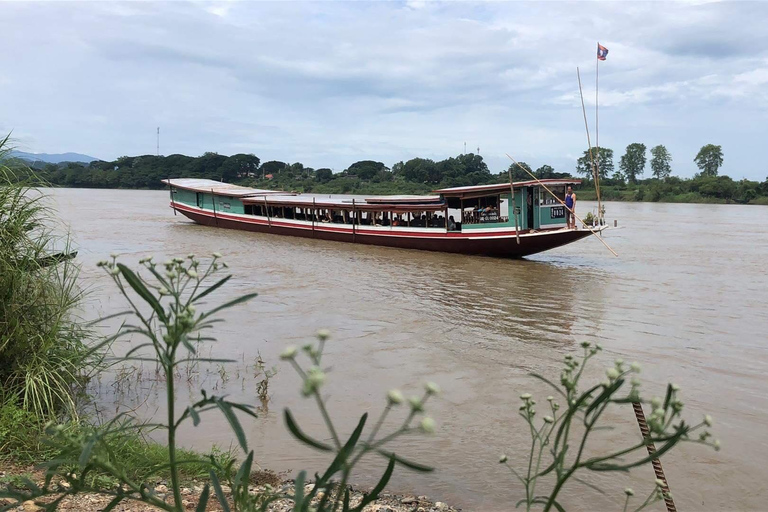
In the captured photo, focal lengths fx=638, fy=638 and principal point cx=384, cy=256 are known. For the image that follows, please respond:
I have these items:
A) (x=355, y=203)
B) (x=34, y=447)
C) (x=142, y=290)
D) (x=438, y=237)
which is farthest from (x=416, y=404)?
(x=355, y=203)

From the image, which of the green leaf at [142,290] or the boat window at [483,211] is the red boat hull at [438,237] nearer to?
the boat window at [483,211]

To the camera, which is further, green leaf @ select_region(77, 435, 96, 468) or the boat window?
the boat window

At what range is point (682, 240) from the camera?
2789cm

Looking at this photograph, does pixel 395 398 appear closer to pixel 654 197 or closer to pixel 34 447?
pixel 34 447

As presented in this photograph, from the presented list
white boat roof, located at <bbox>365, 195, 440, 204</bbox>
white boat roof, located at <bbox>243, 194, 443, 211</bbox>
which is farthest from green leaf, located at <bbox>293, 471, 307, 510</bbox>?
white boat roof, located at <bbox>365, 195, 440, 204</bbox>

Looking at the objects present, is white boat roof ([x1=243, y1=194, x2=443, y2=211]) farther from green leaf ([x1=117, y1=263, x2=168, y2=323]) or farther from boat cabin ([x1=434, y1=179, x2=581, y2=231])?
green leaf ([x1=117, y1=263, x2=168, y2=323])

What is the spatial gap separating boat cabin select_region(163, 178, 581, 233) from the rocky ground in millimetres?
15309

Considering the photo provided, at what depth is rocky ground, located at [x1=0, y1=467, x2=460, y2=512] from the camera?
12.6 ft

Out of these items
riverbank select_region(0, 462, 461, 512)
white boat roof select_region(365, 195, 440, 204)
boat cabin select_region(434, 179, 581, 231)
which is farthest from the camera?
white boat roof select_region(365, 195, 440, 204)

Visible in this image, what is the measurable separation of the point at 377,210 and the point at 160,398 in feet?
58.3

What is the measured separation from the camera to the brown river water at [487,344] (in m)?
5.83

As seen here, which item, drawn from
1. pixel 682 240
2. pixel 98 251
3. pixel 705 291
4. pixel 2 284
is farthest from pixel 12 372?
pixel 682 240

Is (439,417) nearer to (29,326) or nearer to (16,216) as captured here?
(29,326)

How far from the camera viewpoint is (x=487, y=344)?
1046cm
